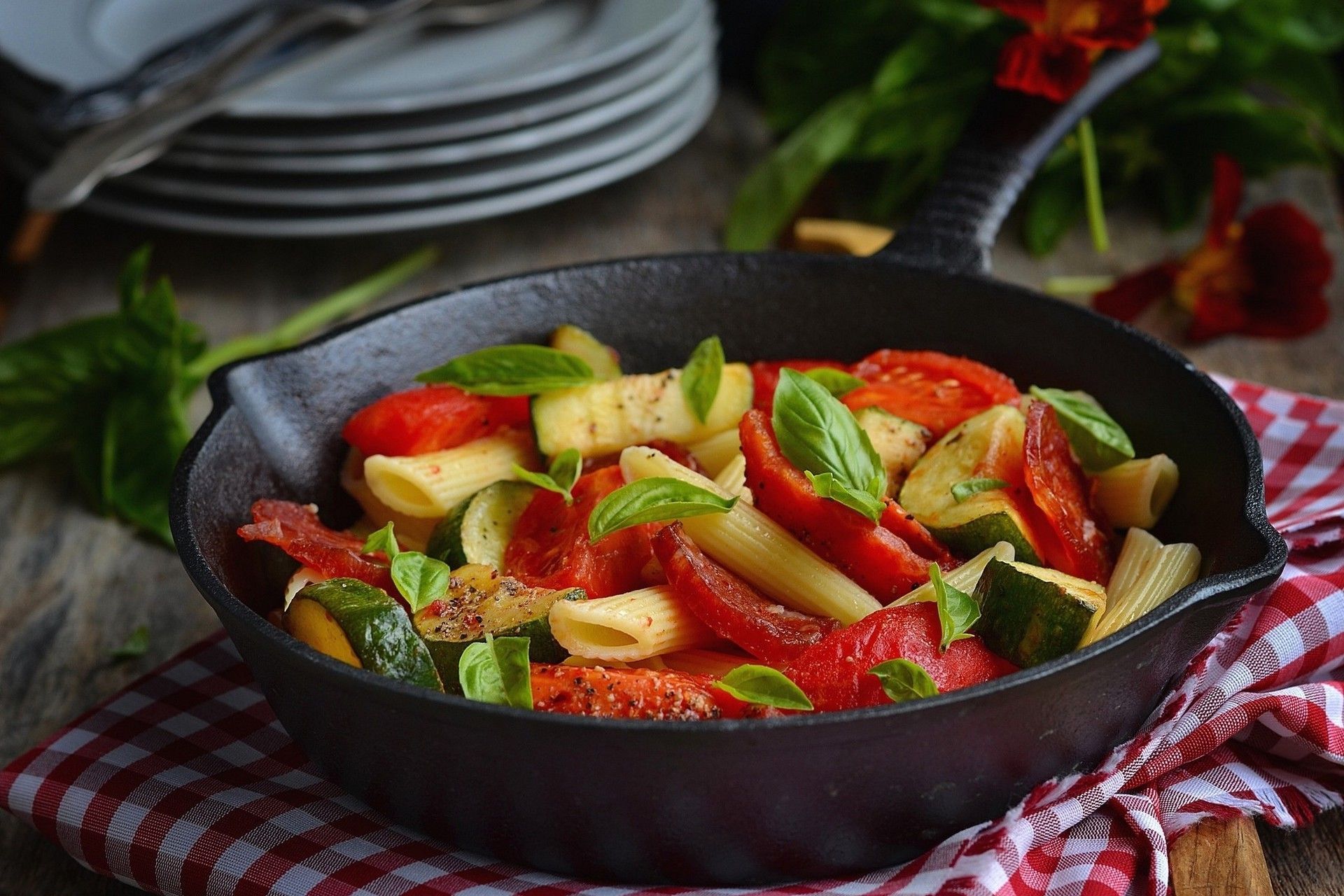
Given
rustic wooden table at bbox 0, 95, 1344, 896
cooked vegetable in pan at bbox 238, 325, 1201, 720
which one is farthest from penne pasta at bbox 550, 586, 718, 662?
rustic wooden table at bbox 0, 95, 1344, 896

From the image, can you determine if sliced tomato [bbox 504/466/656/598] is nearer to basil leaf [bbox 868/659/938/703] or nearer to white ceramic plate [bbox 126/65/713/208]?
basil leaf [bbox 868/659/938/703]

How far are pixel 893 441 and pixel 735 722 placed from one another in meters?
0.76

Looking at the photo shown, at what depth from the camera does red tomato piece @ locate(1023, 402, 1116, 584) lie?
1908mm

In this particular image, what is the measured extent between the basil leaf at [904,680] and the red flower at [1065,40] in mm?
1491

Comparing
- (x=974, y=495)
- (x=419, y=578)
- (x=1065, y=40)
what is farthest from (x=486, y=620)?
(x=1065, y=40)

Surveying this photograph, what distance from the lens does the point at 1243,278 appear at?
3.28 m

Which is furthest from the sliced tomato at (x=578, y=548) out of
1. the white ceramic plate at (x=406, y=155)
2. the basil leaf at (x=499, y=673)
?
the white ceramic plate at (x=406, y=155)

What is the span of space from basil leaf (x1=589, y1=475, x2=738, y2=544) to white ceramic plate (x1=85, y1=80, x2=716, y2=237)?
1827mm

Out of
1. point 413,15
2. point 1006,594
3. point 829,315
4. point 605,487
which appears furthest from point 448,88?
point 1006,594

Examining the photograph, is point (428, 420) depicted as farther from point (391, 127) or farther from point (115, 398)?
point (391, 127)

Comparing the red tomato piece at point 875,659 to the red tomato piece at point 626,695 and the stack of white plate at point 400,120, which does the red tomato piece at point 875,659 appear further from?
the stack of white plate at point 400,120

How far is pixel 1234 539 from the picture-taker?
177cm

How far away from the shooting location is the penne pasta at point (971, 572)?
175 centimetres

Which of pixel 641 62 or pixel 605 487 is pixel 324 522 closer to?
pixel 605 487
